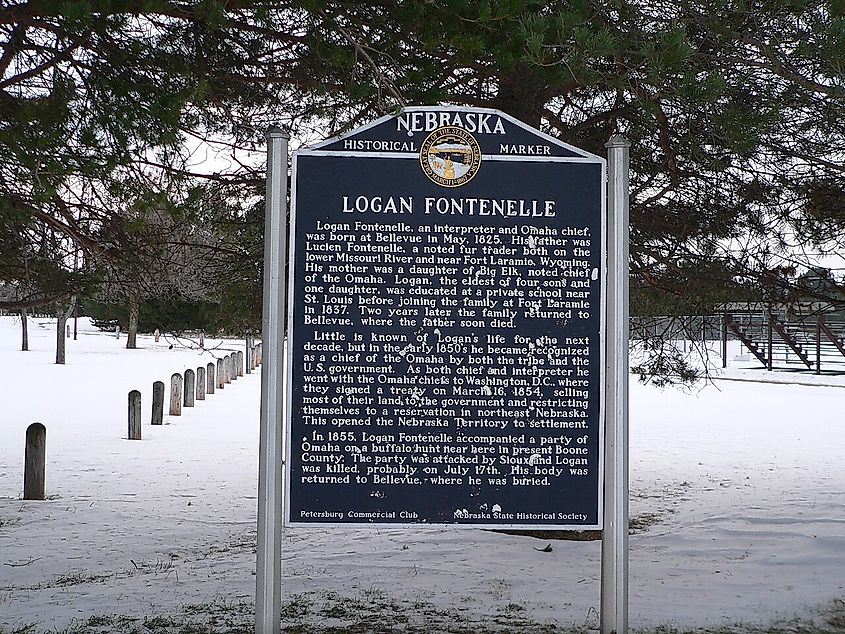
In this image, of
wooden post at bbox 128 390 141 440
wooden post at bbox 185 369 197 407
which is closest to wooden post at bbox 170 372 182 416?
wooden post at bbox 185 369 197 407

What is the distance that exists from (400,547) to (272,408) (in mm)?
4015

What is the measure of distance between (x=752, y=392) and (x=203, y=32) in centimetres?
2453

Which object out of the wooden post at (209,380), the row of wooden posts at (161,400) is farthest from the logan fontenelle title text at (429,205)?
the wooden post at (209,380)

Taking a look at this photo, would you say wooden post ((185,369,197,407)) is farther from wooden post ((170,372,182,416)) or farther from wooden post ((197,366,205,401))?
wooden post ((170,372,182,416))

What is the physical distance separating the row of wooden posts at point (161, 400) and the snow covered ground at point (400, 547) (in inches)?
11.5

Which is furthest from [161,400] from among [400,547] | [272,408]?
[272,408]

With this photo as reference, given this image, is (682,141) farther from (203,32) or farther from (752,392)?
(752,392)

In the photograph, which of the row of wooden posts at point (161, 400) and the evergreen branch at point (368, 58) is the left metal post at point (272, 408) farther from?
the row of wooden posts at point (161, 400)

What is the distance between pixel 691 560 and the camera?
25.4 feet

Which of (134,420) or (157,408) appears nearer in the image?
(134,420)

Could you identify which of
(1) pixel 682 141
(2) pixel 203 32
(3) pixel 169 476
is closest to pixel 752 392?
(3) pixel 169 476

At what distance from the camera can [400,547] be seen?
8.30 metres

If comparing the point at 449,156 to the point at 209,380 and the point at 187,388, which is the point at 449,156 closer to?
the point at 187,388

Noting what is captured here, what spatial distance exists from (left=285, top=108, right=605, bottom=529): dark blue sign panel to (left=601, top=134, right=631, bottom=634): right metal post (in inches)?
2.4
